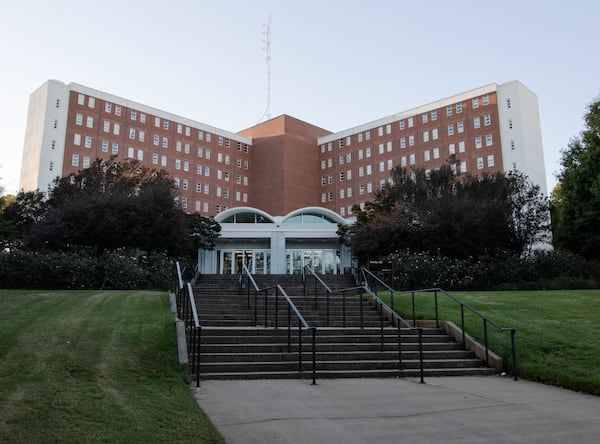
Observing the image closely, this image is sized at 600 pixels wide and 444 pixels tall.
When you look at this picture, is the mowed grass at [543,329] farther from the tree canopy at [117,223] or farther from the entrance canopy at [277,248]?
the entrance canopy at [277,248]

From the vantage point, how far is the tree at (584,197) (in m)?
28.3

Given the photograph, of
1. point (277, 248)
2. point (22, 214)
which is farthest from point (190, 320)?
point (22, 214)

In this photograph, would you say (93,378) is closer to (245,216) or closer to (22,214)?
(22,214)

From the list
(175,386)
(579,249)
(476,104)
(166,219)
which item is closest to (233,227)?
(166,219)

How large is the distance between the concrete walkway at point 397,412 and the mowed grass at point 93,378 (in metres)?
0.54

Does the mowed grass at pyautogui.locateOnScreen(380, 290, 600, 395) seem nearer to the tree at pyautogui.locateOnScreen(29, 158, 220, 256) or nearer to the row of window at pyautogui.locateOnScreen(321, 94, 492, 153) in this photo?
the tree at pyautogui.locateOnScreen(29, 158, 220, 256)

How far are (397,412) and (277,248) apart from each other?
3070 centimetres

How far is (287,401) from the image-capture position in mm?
6684

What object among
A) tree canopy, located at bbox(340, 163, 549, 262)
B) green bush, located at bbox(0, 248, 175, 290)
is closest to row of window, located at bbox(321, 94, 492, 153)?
tree canopy, located at bbox(340, 163, 549, 262)

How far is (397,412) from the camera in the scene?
20.1 ft

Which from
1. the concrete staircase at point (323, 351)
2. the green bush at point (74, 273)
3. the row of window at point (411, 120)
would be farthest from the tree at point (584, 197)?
the row of window at point (411, 120)

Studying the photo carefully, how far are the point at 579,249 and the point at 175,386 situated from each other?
29068 millimetres

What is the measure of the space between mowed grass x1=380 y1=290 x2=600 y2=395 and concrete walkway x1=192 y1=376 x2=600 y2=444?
51 centimetres

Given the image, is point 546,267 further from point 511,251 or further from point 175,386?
point 175,386
